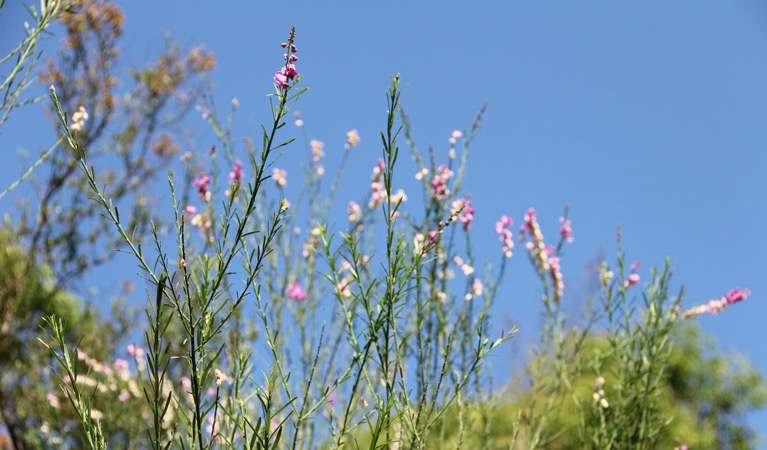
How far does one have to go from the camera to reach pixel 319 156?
359 centimetres

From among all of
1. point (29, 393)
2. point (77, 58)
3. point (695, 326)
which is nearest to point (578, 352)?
point (29, 393)

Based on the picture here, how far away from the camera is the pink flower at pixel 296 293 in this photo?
303 centimetres

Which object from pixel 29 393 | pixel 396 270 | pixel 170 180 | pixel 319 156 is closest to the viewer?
pixel 170 180

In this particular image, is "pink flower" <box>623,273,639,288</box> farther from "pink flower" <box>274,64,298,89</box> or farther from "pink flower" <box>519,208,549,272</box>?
"pink flower" <box>274,64,298,89</box>

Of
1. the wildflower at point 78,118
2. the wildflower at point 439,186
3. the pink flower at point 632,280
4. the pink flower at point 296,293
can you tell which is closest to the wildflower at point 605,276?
the pink flower at point 632,280

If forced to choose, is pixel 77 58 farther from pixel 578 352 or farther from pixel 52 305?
pixel 578 352

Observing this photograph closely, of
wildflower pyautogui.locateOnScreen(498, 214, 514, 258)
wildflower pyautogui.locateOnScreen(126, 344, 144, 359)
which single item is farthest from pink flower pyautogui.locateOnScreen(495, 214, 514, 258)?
wildflower pyautogui.locateOnScreen(126, 344, 144, 359)

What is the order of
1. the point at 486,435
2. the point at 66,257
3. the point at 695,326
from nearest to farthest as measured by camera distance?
the point at 486,435 < the point at 66,257 < the point at 695,326

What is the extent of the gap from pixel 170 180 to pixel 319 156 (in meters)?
2.35

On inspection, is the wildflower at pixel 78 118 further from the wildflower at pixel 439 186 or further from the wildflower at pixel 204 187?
the wildflower at pixel 439 186

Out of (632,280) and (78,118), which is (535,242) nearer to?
(632,280)

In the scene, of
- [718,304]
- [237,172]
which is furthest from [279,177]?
[718,304]

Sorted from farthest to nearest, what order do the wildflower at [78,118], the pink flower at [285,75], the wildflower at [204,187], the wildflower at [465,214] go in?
the wildflower at [204,187], the wildflower at [465,214], the wildflower at [78,118], the pink flower at [285,75]

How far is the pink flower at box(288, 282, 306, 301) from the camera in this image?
303 centimetres
